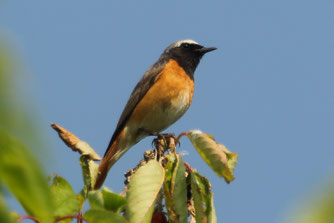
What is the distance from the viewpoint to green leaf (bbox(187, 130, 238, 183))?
2453mm

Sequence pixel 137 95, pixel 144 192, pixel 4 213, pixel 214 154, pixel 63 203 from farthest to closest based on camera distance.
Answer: pixel 137 95 → pixel 214 154 → pixel 144 192 → pixel 63 203 → pixel 4 213

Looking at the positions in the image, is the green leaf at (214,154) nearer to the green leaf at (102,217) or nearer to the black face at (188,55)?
the green leaf at (102,217)

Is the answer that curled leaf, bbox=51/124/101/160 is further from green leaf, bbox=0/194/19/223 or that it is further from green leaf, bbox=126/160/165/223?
green leaf, bbox=0/194/19/223

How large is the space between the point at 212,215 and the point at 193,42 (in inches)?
216

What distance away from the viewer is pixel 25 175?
0.39 metres

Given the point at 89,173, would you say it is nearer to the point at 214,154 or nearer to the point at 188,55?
the point at 214,154

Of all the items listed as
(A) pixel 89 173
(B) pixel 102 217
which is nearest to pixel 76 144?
(A) pixel 89 173

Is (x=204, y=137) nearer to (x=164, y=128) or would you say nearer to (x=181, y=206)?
(x=181, y=206)

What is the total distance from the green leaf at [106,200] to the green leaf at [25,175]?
1.03 m

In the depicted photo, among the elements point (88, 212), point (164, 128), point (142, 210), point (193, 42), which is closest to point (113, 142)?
point (164, 128)

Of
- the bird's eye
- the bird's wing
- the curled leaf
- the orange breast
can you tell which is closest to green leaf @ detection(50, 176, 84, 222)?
the curled leaf

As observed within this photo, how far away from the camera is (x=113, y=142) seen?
642cm

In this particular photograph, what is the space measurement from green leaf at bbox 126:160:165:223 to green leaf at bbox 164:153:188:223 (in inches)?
5.5

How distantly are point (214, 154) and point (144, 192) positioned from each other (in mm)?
651
